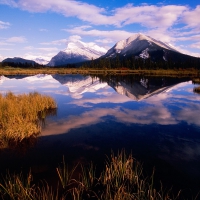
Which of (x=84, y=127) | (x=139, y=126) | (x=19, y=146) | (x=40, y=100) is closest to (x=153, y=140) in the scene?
(x=139, y=126)

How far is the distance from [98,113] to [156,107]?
884 centimetres

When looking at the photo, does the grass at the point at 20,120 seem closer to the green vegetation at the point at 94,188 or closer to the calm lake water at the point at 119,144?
the calm lake water at the point at 119,144

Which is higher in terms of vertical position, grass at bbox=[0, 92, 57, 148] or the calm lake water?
grass at bbox=[0, 92, 57, 148]

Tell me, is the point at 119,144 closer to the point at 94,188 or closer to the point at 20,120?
the point at 94,188

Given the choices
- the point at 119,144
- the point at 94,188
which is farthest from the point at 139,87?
the point at 94,188

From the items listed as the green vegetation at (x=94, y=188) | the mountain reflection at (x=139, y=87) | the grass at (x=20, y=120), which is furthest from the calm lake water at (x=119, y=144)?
the mountain reflection at (x=139, y=87)

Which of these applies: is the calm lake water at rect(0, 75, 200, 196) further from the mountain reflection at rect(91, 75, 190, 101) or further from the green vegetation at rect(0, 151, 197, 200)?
the mountain reflection at rect(91, 75, 190, 101)

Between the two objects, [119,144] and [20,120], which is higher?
[20,120]

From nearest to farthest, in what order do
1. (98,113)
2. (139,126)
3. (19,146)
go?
(19,146)
(139,126)
(98,113)

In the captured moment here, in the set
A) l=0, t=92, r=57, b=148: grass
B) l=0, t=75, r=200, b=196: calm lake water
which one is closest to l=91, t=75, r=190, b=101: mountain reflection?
l=0, t=75, r=200, b=196: calm lake water

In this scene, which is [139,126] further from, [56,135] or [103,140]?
[56,135]

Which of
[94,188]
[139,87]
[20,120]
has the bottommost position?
[94,188]

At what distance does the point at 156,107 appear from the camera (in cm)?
3000

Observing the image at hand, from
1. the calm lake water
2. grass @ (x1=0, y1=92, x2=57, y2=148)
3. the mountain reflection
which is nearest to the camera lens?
the calm lake water
